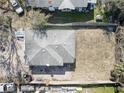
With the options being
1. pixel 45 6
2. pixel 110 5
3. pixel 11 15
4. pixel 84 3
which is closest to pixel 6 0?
pixel 11 15

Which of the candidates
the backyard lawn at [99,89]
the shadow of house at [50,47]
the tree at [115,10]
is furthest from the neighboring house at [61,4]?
Answer: the backyard lawn at [99,89]

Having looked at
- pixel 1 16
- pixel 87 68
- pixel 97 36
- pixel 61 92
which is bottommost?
pixel 61 92

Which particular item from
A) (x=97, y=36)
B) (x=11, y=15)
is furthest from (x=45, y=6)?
(x=97, y=36)

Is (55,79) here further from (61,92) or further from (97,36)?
(97,36)

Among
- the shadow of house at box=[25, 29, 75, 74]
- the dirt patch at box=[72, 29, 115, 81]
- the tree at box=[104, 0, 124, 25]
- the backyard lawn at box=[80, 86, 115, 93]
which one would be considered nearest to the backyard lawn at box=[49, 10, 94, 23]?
the shadow of house at box=[25, 29, 75, 74]

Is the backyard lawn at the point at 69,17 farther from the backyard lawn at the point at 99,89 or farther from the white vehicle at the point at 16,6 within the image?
the backyard lawn at the point at 99,89

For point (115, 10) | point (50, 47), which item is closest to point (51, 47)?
point (50, 47)

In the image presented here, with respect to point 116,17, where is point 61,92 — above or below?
below

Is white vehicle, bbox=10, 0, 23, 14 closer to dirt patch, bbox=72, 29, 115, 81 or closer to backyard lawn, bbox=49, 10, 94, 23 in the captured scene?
backyard lawn, bbox=49, 10, 94, 23
